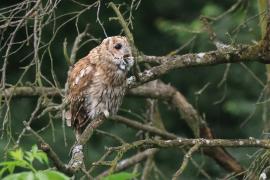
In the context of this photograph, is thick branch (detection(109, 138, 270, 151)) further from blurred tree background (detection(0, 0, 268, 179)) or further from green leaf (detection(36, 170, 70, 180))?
blurred tree background (detection(0, 0, 268, 179))

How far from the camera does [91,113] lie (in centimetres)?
674

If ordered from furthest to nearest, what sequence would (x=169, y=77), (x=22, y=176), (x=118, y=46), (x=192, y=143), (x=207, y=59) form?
(x=169, y=77) → (x=118, y=46) → (x=207, y=59) → (x=192, y=143) → (x=22, y=176)

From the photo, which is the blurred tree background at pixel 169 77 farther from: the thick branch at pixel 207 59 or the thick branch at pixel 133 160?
the thick branch at pixel 207 59

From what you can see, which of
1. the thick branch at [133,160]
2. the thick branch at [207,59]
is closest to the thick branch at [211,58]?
the thick branch at [207,59]

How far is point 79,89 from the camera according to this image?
675 cm

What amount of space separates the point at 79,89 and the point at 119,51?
44cm

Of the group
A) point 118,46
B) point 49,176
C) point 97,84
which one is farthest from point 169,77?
point 49,176

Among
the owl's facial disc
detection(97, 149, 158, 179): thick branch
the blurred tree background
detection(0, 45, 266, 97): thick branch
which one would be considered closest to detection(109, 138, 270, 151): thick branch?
detection(0, 45, 266, 97): thick branch

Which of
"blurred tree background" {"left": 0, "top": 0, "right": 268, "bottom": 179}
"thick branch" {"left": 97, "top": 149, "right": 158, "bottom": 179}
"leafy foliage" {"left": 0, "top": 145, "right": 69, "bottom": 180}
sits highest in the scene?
"leafy foliage" {"left": 0, "top": 145, "right": 69, "bottom": 180}

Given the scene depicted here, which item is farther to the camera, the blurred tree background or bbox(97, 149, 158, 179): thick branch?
the blurred tree background

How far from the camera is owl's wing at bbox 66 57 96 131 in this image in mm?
6676

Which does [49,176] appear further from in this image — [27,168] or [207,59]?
[207,59]

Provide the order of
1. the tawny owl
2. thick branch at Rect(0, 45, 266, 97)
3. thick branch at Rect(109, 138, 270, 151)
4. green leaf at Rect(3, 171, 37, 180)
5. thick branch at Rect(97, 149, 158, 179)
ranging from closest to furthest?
green leaf at Rect(3, 171, 37, 180)
thick branch at Rect(109, 138, 270, 151)
thick branch at Rect(0, 45, 266, 97)
the tawny owl
thick branch at Rect(97, 149, 158, 179)

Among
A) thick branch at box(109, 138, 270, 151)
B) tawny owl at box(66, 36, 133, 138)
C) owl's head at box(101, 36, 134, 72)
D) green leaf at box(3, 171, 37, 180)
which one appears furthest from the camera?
tawny owl at box(66, 36, 133, 138)
